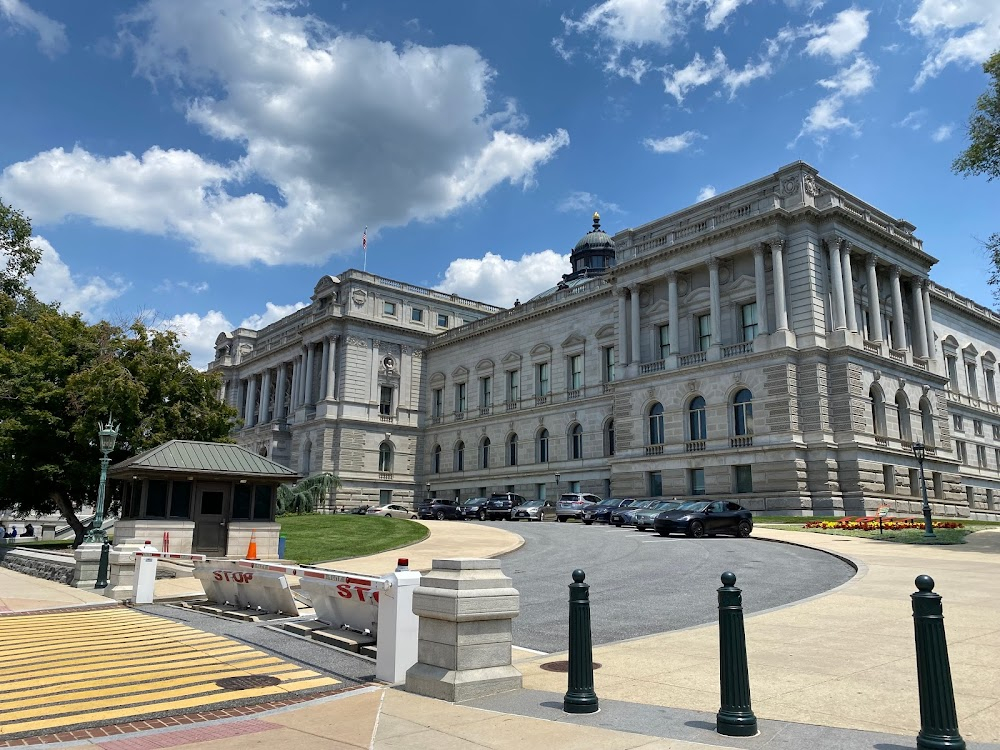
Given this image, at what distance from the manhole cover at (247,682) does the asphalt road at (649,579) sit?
373 cm

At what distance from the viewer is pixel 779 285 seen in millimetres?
43812

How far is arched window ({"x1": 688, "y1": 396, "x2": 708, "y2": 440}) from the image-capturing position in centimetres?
4669

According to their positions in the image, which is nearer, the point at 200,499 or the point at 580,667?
the point at 580,667

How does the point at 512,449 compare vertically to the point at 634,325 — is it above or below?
below

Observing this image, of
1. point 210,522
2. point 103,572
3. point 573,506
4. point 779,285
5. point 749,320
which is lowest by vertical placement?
point 103,572

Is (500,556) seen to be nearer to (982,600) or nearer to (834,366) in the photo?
(982,600)

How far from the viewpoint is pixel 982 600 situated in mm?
13234

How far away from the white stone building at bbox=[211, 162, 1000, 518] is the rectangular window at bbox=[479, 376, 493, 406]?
188 mm

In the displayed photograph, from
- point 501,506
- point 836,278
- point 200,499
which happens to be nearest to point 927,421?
point 836,278

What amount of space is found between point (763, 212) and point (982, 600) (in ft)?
113

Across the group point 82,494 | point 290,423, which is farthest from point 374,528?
point 290,423

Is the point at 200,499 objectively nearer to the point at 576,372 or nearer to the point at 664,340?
the point at 664,340

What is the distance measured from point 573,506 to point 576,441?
1318cm

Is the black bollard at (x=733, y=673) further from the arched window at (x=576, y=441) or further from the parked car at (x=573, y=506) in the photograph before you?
the arched window at (x=576, y=441)
